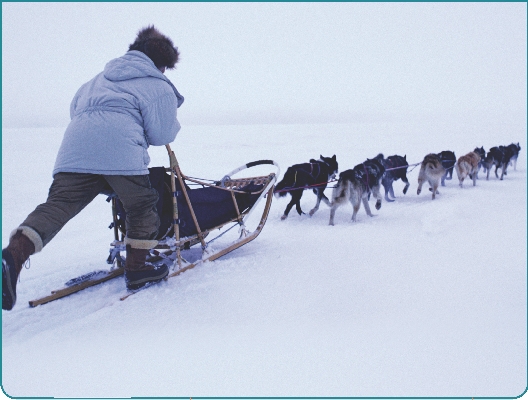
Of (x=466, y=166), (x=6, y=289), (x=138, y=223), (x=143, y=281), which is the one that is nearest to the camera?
(x=6, y=289)

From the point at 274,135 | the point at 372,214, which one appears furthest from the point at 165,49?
the point at 274,135

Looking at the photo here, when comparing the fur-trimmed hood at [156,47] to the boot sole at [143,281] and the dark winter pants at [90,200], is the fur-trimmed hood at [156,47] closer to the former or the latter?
the dark winter pants at [90,200]

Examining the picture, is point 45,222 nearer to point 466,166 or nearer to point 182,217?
point 182,217

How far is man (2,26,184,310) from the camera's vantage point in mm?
1605

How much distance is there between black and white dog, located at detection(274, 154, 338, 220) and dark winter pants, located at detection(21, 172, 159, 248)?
2.04 metres

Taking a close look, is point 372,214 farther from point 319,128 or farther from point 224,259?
point 319,128

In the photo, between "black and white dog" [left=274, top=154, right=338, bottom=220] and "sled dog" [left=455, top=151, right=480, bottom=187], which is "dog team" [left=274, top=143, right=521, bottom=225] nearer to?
"black and white dog" [left=274, top=154, right=338, bottom=220]

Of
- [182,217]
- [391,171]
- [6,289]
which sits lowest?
[6,289]

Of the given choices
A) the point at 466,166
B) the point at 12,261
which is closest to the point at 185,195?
the point at 12,261

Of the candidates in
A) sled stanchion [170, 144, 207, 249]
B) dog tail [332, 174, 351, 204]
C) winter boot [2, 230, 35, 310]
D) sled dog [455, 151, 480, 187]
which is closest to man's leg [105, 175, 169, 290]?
sled stanchion [170, 144, 207, 249]

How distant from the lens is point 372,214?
3.96m

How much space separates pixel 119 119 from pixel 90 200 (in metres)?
0.39

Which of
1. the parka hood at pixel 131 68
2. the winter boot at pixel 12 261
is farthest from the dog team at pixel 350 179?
the winter boot at pixel 12 261

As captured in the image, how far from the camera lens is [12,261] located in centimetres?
137
